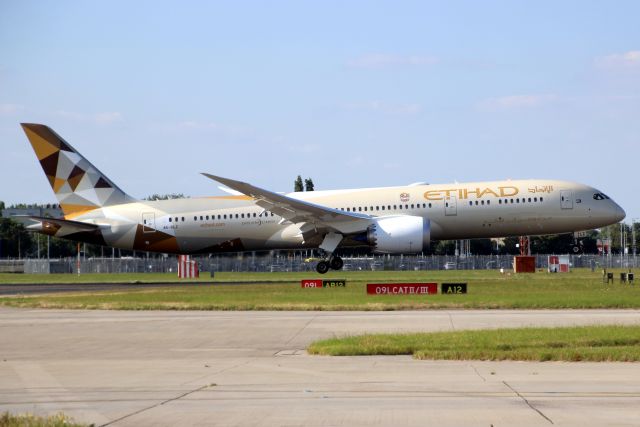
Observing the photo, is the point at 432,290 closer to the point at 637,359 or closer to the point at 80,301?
the point at 80,301

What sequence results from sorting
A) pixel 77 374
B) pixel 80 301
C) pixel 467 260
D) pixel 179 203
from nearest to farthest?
1. pixel 77 374
2. pixel 80 301
3. pixel 179 203
4. pixel 467 260

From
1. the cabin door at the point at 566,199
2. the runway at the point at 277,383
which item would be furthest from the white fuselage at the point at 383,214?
the runway at the point at 277,383

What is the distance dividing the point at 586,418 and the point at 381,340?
9756mm

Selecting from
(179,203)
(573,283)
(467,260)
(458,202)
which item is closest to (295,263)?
(467,260)

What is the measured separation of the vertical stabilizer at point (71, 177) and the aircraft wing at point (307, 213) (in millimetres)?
10262

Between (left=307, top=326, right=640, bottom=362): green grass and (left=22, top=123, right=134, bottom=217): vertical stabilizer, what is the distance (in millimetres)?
37057

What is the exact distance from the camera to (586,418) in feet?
38.1

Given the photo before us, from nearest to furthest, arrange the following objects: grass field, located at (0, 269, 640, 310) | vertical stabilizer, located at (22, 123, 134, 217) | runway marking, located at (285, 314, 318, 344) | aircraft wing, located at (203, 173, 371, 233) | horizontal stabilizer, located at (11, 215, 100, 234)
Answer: runway marking, located at (285, 314, 318, 344), grass field, located at (0, 269, 640, 310), aircraft wing, located at (203, 173, 371, 233), horizontal stabilizer, located at (11, 215, 100, 234), vertical stabilizer, located at (22, 123, 134, 217)

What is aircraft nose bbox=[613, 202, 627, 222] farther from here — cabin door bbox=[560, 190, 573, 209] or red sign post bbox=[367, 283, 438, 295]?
red sign post bbox=[367, 283, 438, 295]

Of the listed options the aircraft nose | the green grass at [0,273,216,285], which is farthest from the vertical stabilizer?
the aircraft nose

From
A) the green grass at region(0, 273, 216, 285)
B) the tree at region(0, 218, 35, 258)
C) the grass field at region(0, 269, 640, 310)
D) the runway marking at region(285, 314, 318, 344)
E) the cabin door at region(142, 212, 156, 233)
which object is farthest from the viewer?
the tree at region(0, 218, 35, 258)

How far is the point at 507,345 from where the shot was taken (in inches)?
786

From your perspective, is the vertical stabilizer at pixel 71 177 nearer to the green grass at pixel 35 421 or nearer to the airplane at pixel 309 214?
the airplane at pixel 309 214

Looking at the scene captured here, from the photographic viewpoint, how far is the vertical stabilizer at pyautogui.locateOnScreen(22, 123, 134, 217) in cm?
5612
